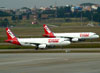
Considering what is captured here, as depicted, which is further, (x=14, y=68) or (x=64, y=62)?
(x=64, y=62)

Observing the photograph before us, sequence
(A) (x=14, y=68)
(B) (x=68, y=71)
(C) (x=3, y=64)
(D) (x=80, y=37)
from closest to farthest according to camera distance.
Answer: (B) (x=68, y=71) → (A) (x=14, y=68) → (C) (x=3, y=64) → (D) (x=80, y=37)

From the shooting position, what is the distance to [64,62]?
4850 cm

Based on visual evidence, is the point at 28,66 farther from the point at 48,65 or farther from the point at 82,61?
the point at 82,61

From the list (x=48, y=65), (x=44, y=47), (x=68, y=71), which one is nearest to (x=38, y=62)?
(x=48, y=65)

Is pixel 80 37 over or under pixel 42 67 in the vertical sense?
under

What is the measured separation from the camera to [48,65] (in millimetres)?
45812

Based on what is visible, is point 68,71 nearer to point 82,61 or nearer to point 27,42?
point 82,61

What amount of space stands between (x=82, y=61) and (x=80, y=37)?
2004 inches

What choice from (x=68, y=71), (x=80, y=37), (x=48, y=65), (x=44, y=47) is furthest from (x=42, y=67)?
(x=80, y=37)

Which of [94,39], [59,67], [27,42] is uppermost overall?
[59,67]

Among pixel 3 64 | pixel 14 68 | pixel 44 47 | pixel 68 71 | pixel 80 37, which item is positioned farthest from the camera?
pixel 80 37

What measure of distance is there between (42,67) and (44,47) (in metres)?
32.1

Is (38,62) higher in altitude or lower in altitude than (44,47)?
higher

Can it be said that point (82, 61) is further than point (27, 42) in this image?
No
